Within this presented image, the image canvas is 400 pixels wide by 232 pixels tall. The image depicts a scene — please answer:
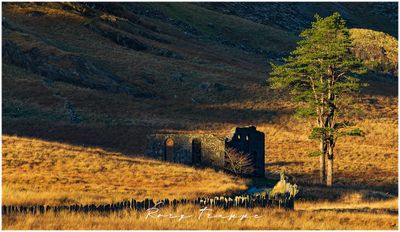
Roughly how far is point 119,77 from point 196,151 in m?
49.4

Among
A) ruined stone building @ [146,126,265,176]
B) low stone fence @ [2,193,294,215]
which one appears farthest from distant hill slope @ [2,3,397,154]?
low stone fence @ [2,193,294,215]

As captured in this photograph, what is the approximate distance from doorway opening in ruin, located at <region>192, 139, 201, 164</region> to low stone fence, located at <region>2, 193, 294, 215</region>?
20739 millimetres

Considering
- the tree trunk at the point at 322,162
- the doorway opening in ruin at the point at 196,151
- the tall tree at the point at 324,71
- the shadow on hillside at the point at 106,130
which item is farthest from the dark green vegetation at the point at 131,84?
the doorway opening in ruin at the point at 196,151

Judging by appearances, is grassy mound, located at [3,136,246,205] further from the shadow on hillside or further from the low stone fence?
the shadow on hillside

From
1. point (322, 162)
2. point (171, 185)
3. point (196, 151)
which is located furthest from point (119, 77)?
point (171, 185)

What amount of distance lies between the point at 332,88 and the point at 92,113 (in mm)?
39667

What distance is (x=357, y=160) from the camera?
74.1 meters

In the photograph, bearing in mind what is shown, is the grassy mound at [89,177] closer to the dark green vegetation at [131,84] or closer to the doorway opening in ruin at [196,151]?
the doorway opening in ruin at [196,151]

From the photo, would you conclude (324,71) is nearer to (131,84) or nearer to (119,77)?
(131,84)

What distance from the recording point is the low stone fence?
27609mm

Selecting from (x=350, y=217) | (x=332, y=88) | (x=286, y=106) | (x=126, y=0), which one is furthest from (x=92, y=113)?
(x=126, y=0)

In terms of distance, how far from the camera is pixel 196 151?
187ft

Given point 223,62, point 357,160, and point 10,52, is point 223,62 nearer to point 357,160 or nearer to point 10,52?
point 10,52

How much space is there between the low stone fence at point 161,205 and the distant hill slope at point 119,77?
40924mm
